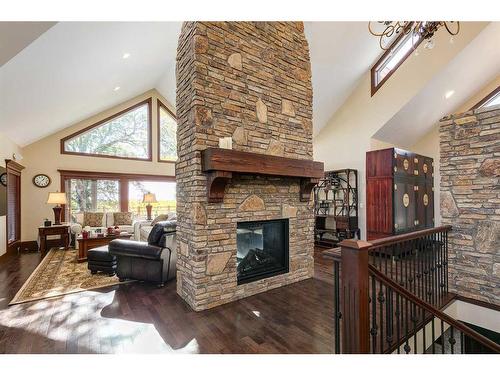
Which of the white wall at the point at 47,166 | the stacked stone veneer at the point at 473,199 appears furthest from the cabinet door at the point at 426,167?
the white wall at the point at 47,166

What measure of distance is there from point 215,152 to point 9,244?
6215 mm

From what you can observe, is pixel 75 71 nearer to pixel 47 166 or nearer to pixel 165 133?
pixel 47 166

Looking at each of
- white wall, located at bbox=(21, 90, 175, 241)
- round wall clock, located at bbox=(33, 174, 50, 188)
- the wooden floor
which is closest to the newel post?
the wooden floor

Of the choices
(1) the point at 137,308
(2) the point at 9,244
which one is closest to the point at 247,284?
(1) the point at 137,308

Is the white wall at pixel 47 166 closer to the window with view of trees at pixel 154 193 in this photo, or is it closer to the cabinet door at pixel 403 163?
Result: the window with view of trees at pixel 154 193

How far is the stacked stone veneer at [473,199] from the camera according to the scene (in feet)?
10.6

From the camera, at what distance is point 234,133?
3.14m

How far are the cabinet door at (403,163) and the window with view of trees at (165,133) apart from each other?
675 cm

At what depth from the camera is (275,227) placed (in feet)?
12.2

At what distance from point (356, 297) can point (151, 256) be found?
9.15 ft

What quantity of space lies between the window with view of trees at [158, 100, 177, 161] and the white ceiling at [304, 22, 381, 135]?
505cm

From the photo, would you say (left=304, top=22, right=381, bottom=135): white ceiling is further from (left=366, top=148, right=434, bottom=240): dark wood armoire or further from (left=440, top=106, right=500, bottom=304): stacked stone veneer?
(left=440, top=106, right=500, bottom=304): stacked stone veneer

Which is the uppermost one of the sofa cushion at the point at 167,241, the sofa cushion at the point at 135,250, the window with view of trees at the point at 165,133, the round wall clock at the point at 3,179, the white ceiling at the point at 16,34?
the window with view of trees at the point at 165,133
